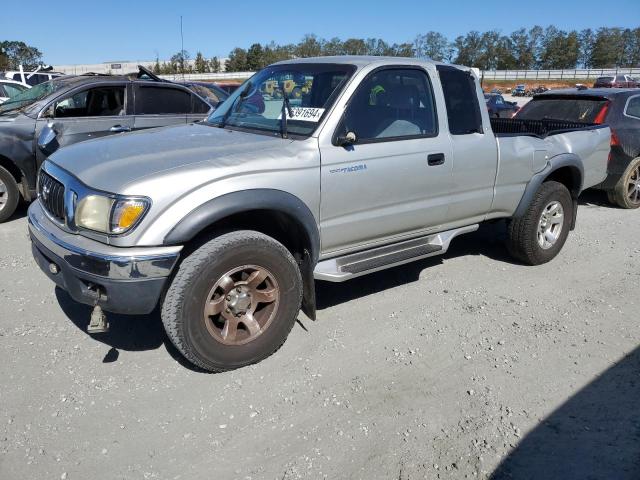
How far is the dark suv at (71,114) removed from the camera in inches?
249

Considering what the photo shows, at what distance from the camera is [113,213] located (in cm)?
288

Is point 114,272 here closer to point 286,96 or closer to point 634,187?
point 286,96

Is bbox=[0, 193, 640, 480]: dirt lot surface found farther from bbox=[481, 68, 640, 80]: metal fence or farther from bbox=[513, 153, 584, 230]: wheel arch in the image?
bbox=[481, 68, 640, 80]: metal fence

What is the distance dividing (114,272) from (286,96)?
1.75 metres

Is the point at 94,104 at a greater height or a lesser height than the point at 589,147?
greater

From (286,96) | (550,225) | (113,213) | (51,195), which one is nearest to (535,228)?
(550,225)

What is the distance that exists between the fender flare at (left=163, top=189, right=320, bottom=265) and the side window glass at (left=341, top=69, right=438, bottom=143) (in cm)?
69

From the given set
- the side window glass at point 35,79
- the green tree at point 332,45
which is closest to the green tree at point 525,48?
the green tree at point 332,45

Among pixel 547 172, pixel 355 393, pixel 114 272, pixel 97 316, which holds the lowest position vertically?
pixel 355 393

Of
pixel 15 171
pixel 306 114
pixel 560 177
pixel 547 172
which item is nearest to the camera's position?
pixel 306 114

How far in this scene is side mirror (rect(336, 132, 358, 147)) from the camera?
11.6ft

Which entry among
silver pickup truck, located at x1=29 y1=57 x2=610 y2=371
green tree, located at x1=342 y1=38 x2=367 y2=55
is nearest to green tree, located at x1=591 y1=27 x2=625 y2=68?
green tree, located at x1=342 y1=38 x2=367 y2=55

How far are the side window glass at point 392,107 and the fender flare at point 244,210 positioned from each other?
0.69m

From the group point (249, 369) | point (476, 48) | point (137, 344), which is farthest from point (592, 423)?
point (476, 48)
